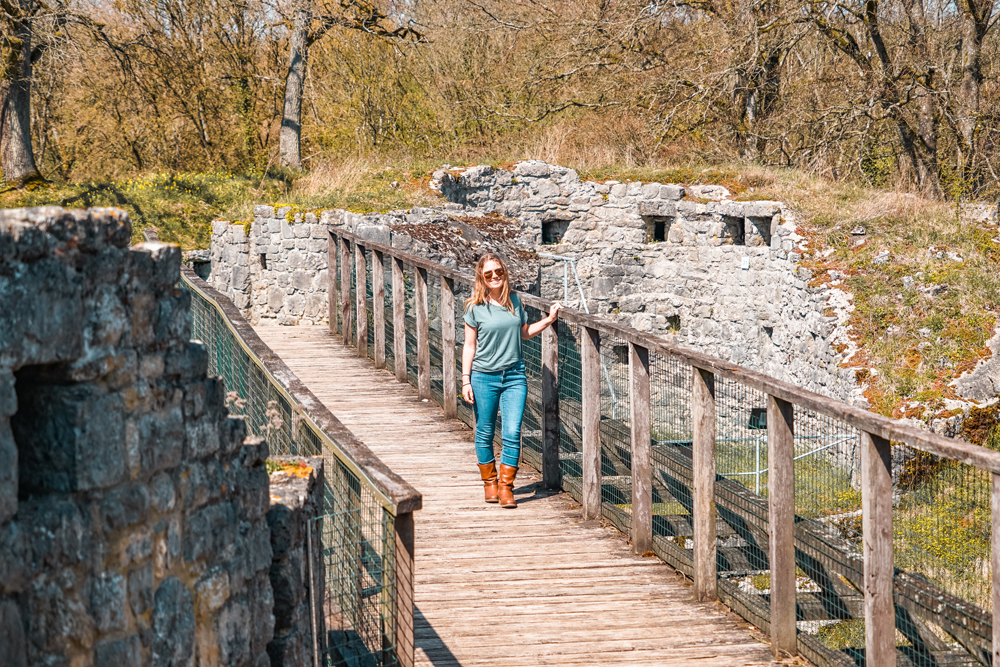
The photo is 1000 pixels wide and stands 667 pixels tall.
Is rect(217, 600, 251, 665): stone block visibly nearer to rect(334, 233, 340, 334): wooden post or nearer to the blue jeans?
the blue jeans

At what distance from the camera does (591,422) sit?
5.46 metres

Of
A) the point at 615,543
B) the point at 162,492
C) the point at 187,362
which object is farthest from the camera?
the point at 615,543

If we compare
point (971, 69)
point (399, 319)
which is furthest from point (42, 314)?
point (971, 69)

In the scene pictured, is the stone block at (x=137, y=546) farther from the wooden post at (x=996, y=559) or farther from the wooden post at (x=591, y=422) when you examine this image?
the wooden post at (x=591, y=422)

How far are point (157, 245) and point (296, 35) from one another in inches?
652

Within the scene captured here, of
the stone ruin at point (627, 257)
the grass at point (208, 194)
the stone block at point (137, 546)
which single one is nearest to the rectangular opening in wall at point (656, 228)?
the stone ruin at point (627, 257)

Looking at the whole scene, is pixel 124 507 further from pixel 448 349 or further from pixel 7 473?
pixel 448 349

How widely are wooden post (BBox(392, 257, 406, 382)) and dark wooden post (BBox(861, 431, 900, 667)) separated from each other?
17.6 ft

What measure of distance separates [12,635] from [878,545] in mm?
2787

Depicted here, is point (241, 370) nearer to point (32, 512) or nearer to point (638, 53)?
point (32, 512)

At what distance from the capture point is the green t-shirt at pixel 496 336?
17.9 ft

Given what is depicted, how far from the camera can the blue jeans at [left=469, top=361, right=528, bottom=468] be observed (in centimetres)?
553

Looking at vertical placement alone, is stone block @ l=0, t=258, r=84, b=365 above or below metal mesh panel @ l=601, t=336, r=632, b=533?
above

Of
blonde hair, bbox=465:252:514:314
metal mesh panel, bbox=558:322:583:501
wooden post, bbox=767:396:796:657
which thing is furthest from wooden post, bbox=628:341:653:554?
wooden post, bbox=767:396:796:657
